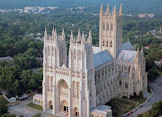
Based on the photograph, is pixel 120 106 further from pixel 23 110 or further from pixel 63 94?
pixel 23 110

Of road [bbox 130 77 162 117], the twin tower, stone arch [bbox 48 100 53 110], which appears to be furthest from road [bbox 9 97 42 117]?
road [bbox 130 77 162 117]

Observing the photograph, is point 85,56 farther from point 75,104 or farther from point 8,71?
point 8,71

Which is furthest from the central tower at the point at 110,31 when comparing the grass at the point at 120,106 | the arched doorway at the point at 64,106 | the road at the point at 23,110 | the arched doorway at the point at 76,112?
the road at the point at 23,110

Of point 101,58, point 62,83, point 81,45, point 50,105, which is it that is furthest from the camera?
point 101,58

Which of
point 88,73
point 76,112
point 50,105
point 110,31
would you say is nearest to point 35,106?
point 50,105

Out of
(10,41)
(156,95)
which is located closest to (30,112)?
(156,95)

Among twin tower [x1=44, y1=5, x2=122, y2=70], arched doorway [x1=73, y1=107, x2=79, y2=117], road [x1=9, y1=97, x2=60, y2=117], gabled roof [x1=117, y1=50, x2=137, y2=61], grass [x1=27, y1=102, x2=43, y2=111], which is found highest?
twin tower [x1=44, y1=5, x2=122, y2=70]

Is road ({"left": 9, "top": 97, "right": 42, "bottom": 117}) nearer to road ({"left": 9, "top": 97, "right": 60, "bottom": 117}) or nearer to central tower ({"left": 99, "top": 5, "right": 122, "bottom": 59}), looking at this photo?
road ({"left": 9, "top": 97, "right": 60, "bottom": 117})
